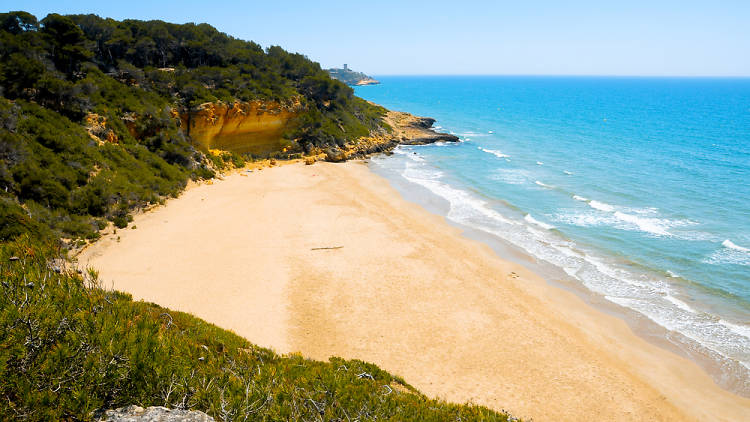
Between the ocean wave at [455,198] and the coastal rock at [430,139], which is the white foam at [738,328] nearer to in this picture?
the ocean wave at [455,198]

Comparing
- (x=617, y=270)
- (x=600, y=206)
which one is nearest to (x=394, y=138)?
(x=600, y=206)

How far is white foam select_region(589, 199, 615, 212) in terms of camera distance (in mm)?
29094

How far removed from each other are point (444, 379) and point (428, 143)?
4455 centimetres

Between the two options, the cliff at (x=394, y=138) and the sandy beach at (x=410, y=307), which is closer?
the sandy beach at (x=410, y=307)

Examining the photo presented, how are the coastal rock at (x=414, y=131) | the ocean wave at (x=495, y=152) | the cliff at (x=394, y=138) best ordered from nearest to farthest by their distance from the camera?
the cliff at (x=394, y=138) < the ocean wave at (x=495, y=152) < the coastal rock at (x=414, y=131)

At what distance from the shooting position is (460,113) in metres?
89.3

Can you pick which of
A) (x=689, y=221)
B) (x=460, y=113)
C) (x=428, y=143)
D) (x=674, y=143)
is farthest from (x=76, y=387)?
(x=460, y=113)

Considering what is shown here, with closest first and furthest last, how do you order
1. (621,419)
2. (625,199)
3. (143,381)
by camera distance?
(143,381) → (621,419) → (625,199)

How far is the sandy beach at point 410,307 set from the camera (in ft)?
41.3

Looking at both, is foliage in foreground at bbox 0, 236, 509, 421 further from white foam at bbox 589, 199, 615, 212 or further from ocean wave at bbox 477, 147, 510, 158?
ocean wave at bbox 477, 147, 510, 158

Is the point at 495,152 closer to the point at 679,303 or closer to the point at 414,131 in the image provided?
the point at 414,131

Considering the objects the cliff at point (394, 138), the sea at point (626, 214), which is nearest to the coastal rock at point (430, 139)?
the cliff at point (394, 138)

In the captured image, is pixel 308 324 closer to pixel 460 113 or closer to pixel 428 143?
pixel 428 143

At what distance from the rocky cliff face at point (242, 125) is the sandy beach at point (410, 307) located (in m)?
10.4
